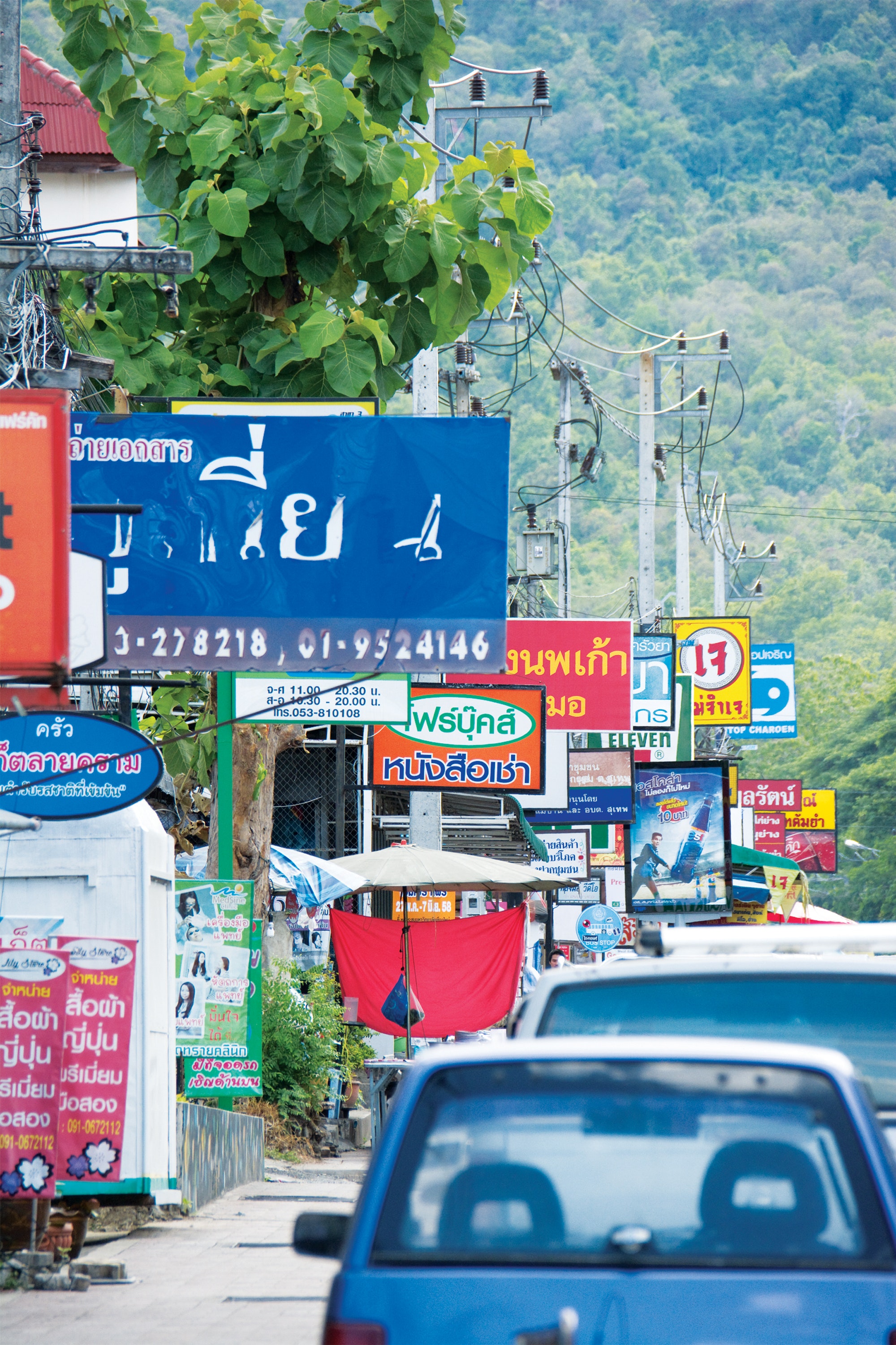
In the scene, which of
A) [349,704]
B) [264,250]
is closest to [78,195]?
[264,250]

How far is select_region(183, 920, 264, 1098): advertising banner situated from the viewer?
13828 millimetres

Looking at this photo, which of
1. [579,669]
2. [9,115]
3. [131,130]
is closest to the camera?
[9,115]

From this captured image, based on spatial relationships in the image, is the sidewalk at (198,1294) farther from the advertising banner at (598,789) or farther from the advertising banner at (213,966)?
the advertising banner at (598,789)

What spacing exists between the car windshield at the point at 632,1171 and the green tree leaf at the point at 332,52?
9.51m

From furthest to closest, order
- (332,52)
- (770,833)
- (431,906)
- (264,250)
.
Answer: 1. (770,833)
2. (431,906)
3. (264,250)
4. (332,52)

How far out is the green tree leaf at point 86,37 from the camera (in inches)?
492

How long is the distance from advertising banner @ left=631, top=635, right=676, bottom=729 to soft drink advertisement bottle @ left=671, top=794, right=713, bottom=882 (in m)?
1.76

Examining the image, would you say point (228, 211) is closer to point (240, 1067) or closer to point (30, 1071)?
point (30, 1071)

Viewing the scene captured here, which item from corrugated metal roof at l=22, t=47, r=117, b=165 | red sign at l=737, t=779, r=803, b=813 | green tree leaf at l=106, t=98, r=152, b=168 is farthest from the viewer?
red sign at l=737, t=779, r=803, b=813

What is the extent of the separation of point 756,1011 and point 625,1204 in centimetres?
201

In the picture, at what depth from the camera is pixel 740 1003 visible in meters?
6.02

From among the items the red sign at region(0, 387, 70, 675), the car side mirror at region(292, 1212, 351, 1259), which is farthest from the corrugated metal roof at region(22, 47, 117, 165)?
the car side mirror at region(292, 1212, 351, 1259)

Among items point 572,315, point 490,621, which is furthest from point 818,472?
point 490,621

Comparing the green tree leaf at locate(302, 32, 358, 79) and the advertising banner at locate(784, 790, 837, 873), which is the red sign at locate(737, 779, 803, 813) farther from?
the green tree leaf at locate(302, 32, 358, 79)
